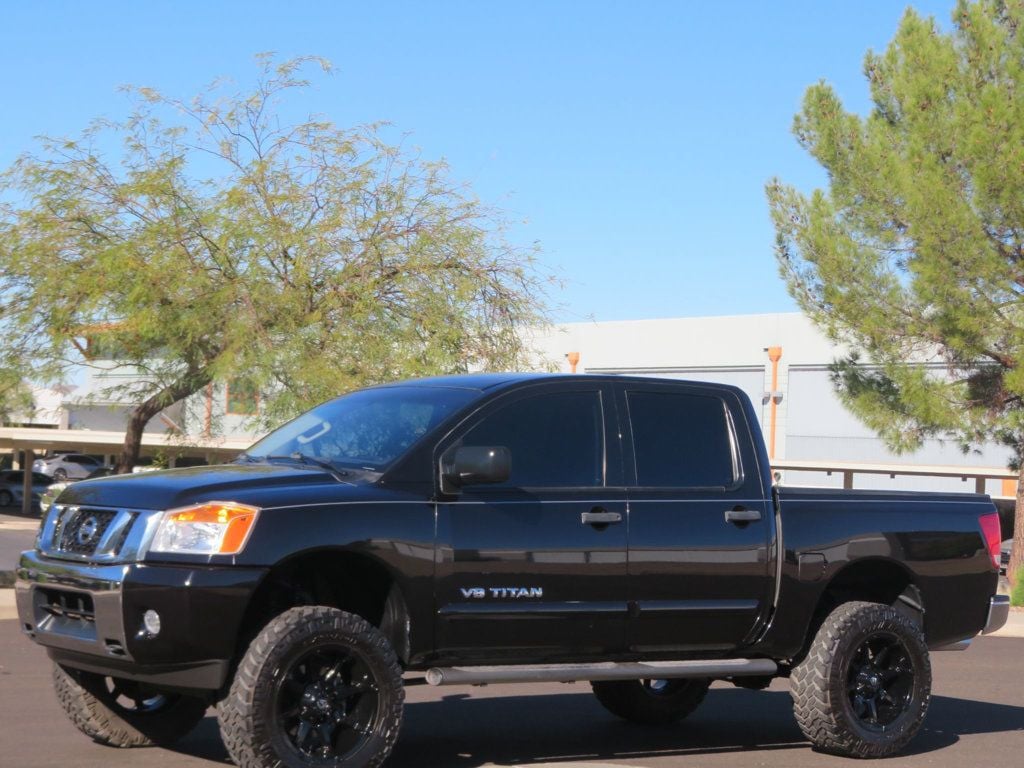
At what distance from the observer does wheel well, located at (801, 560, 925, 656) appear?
8750mm

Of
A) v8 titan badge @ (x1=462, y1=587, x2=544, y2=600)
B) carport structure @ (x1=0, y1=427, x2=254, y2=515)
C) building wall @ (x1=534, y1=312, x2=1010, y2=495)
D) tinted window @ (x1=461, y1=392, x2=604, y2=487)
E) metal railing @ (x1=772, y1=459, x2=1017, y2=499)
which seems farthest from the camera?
building wall @ (x1=534, y1=312, x2=1010, y2=495)

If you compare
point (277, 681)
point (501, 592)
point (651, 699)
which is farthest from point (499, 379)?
point (651, 699)

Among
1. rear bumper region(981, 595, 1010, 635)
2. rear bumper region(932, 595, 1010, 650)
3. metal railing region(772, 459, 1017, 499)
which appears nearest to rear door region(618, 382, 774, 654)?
rear bumper region(932, 595, 1010, 650)

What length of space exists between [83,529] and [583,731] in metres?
3.48

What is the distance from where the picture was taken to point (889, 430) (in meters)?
26.9

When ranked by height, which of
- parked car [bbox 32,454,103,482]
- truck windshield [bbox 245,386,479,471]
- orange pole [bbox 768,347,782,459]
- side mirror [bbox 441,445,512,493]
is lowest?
side mirror [bbox 441,445,512,493]

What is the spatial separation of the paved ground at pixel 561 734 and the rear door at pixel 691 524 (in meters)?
0.75

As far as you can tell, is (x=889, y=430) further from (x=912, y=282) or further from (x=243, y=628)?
(x=243, y=628)

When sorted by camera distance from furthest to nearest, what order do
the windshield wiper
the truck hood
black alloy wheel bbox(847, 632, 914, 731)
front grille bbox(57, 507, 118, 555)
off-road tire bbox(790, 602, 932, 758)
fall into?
black alloy wheel bbox(847, 632, 914, 731)
off-road tire bbox(790, 602, 932, 758)
the windshield wiper
front grille bbox(57, 507, 118, 555)
the truck hood

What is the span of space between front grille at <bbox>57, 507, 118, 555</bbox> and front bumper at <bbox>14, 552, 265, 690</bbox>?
12cm

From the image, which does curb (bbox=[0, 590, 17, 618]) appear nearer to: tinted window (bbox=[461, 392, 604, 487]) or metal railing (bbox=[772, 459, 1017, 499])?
tinted window (bbox=[461, 392, 604, 487])

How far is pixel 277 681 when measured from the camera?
261 inches

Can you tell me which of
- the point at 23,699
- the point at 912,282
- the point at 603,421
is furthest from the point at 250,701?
the point at 912,282

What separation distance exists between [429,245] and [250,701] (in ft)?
52.3
